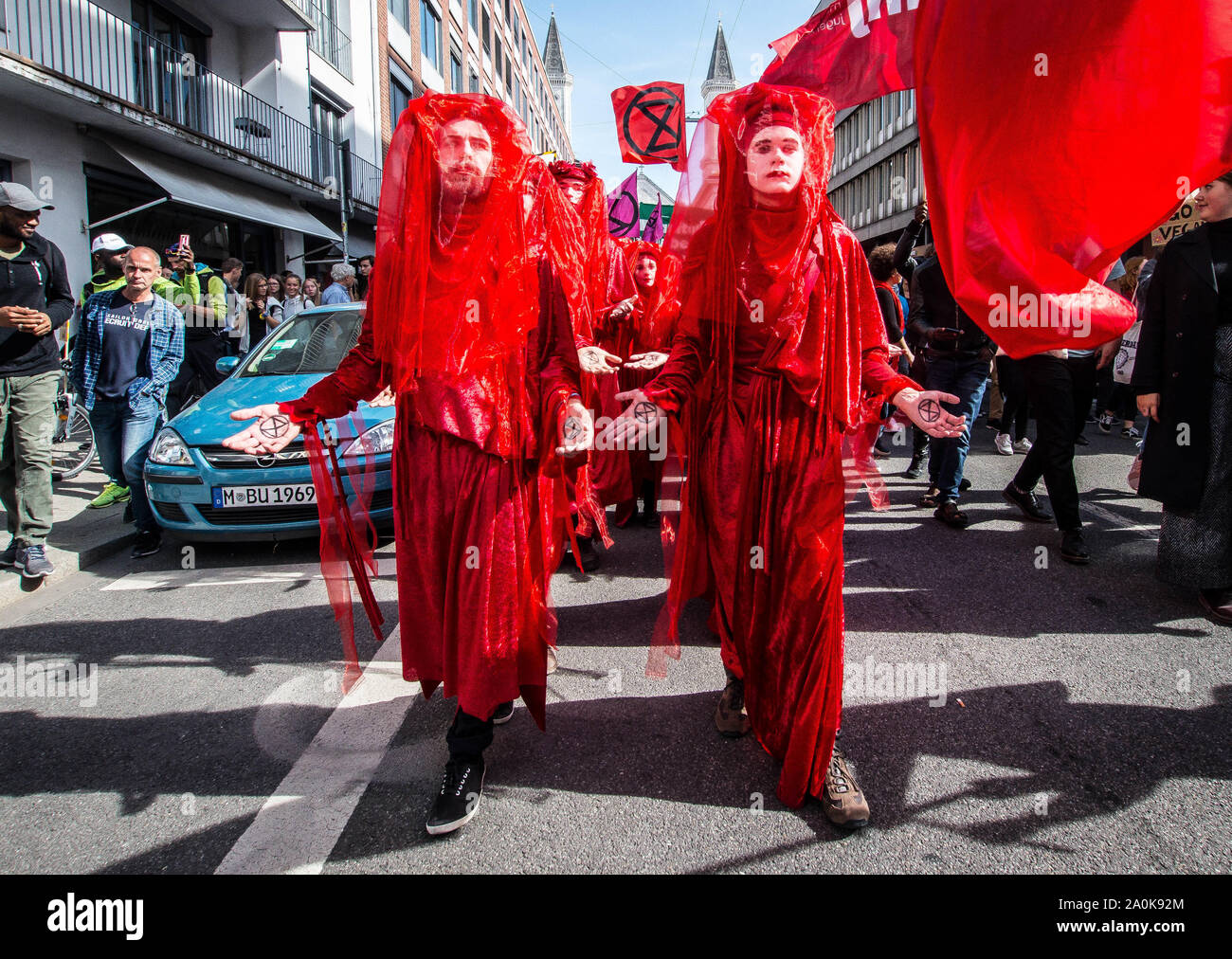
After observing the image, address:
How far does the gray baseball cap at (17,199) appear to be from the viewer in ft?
14.1

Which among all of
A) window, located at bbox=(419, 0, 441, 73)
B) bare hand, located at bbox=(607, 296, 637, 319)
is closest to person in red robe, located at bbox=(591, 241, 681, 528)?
bare hand, located at bbox=(607, 296, 637, 319)

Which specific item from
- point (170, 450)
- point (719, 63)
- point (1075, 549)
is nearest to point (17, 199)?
point (170, 450)

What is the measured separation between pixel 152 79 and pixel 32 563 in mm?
11466

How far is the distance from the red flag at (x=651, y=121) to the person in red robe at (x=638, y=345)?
8.38 ft

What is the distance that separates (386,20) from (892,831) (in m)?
26.3

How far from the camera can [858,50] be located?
12.6ft

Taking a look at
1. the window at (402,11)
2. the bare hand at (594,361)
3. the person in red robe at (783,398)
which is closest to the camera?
the person in red robe at (783,398)

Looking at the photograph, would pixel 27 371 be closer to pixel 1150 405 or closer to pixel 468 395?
pixel 468 395

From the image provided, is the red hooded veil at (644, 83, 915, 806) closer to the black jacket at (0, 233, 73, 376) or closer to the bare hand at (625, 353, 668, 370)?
the bare hand at (625, 353, 668, 370)

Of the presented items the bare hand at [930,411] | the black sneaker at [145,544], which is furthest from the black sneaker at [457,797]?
the black sneaker at [145,544]

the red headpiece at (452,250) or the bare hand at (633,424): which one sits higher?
the red headpiece at (452,250)

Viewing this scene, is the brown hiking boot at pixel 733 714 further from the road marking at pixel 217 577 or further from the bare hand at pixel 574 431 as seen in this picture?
the road marking at pixel 217 577

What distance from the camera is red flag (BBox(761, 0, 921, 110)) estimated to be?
3732mm
